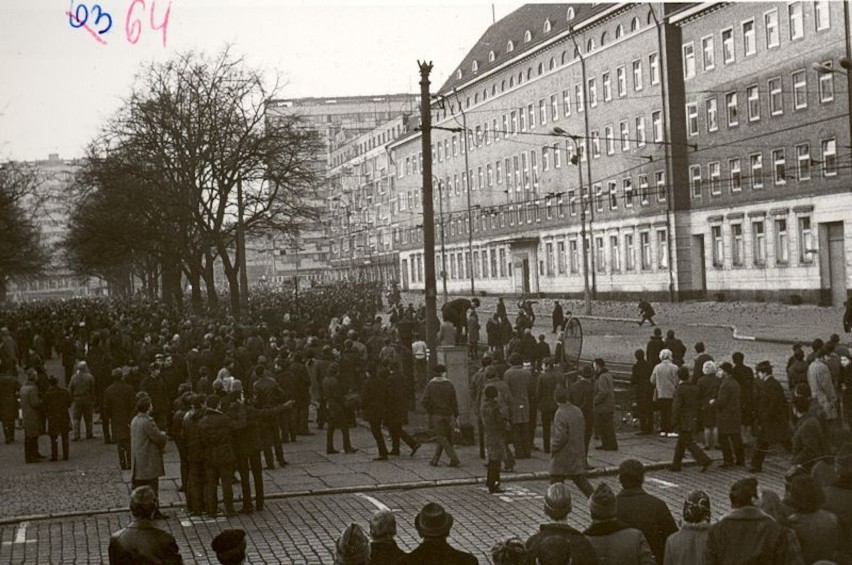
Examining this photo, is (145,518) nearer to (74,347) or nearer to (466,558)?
(466,558)

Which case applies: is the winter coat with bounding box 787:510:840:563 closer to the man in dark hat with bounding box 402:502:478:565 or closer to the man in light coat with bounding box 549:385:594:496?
the man in dark hat with bounding box 402:502:478:565

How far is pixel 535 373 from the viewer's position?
29312mm

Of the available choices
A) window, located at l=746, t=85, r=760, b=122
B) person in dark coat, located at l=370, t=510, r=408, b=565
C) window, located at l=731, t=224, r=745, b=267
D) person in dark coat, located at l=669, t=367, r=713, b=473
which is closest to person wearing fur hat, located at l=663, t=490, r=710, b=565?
person in dark coat, located at l=370, t=510, r=408, b=565

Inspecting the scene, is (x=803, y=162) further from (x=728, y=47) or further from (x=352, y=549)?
(x=352, y=549)

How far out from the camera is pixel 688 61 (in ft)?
208

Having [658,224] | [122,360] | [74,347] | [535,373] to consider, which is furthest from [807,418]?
[658,224]

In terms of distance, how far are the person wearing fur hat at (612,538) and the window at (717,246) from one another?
54774 millimetres

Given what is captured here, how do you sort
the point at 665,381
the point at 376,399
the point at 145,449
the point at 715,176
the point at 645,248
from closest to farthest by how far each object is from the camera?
the point at 145,449 → the point at 376,399 → the point at 665,381 → the point at 715,176 → the point at 645,248

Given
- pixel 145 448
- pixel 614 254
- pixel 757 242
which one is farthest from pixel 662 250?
pixel 145 448

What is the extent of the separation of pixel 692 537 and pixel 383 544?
1968mm

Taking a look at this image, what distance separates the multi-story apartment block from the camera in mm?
50875

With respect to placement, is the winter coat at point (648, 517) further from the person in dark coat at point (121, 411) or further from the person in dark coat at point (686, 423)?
the person in dark coat at point (121, 411)

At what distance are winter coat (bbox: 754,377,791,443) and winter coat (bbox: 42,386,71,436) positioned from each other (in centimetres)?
1166

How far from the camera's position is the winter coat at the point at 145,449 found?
600 inches
